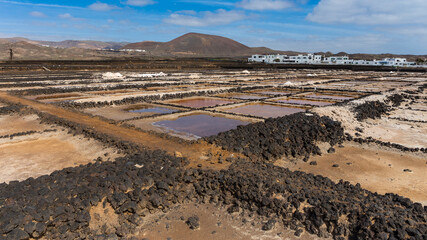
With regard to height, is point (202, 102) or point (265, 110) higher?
point (202, 102)

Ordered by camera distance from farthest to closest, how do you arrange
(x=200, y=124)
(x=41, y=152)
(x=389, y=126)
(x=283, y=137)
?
(x=389, y=126) → (x=200, y=124) → (x=283, y=137) → (x=41, y=152)

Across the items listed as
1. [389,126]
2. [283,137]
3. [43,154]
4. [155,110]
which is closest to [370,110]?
[389,126]

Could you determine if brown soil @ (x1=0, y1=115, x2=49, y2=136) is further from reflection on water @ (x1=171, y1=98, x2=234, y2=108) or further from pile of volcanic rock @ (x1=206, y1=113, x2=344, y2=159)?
reflection on water @ (x1=171, y1=98, x2=234, y2=108)

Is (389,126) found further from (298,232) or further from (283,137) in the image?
(298,232)

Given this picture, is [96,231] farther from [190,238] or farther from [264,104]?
[264,104]

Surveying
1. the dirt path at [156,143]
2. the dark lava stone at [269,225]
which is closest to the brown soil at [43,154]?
the dirt path at [156,143]

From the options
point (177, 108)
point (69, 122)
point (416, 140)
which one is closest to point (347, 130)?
point (416, 140)

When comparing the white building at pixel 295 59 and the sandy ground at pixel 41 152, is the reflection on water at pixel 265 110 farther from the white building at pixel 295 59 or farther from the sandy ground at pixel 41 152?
the white building at pixel 295 59
